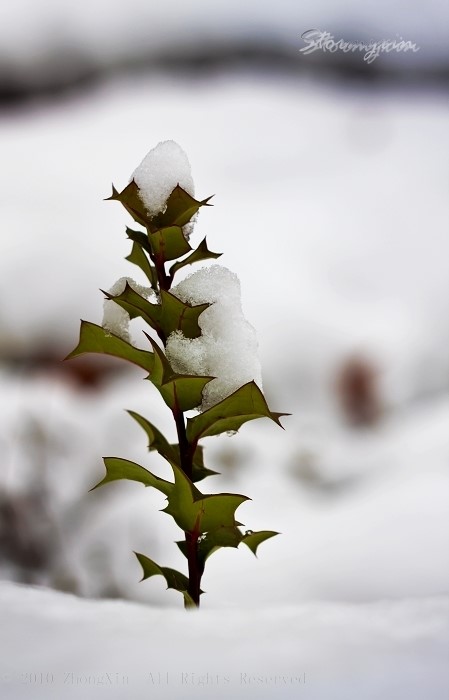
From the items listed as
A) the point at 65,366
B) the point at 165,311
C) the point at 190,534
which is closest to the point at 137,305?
the point at 165,311

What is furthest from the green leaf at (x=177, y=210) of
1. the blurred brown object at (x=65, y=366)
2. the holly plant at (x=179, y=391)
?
the blurred brown object at (x=65, y=366)

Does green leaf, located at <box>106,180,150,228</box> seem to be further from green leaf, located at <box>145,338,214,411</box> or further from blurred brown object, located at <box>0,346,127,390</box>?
blurred brown object, located at <box>0,346,127,390</box>

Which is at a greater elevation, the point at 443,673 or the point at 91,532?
the point at 91,532

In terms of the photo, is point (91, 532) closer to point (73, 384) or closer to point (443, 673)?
point (73, 384)

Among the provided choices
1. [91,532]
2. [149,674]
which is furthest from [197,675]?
[91,532]

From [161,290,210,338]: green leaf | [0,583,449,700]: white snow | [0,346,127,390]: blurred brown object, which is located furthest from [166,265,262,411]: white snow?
[0,346,127,390]: blurred brown object
